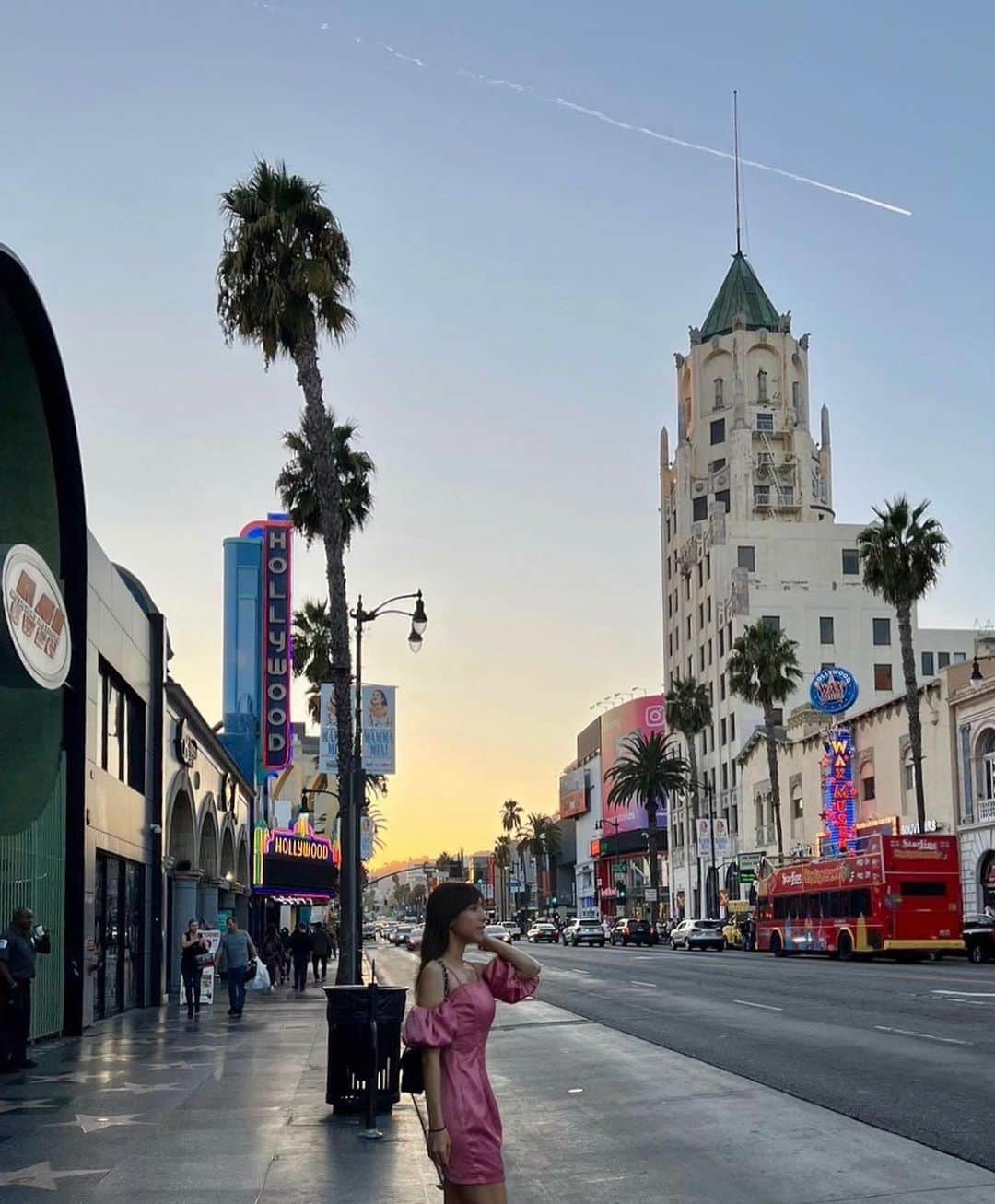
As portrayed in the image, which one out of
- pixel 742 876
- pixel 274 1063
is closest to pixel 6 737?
pixel 274 1063

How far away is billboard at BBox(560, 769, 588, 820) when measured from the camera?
159500 millimetres

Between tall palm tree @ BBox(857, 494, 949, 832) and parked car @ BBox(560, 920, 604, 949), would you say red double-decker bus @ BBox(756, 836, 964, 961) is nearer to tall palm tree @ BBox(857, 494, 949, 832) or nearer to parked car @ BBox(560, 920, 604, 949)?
tall palm tree @ BBox(857, 494, 949, 832)

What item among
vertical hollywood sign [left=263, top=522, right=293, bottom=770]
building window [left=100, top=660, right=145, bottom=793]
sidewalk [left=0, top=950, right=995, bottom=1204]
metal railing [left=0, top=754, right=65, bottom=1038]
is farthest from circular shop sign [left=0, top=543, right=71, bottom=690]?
vertical hollywood sign [left=263, top=522, right=293, bottom=770]

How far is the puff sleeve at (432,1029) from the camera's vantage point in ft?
18.3

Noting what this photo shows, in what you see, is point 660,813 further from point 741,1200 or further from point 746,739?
point 741,1200

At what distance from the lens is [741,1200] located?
894cm

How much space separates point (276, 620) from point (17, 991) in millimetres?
33028

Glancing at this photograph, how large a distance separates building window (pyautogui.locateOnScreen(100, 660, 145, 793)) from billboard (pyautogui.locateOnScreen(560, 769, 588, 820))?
131m

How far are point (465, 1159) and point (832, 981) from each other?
2937 centimetres

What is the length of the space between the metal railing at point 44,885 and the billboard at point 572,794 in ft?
455

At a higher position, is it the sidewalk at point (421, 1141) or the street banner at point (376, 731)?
the street banner at point (376, 731)

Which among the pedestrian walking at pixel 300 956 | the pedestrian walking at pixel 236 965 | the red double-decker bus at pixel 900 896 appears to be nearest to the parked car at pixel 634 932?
the red double-decker bus at pixel 900 896

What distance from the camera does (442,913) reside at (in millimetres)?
5863

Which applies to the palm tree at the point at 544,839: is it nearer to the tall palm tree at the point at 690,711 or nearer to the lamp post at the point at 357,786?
the tall palm tree at the point at 690,711
